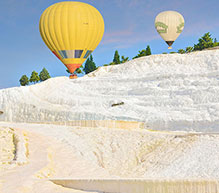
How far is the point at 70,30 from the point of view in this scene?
26875mm

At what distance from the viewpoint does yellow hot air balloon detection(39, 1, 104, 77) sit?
88.3 ft

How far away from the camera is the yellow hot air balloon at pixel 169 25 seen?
3525 cm

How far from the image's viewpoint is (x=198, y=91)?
18.8m

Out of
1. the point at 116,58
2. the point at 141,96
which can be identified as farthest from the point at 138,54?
the point at 141,96

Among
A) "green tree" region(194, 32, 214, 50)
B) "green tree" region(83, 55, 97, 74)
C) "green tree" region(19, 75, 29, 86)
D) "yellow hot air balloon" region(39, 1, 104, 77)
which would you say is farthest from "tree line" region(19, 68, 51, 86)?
"yellow hot air balloon" region(39, 1, 104, 77)

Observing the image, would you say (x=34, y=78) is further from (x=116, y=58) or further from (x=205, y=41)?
(x=205, y=41)

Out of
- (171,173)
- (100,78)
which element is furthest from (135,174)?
(100,78)

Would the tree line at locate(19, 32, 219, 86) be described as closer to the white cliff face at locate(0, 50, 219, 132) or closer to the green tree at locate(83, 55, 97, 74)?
the green tree at locate(83, 55, 97, 74)

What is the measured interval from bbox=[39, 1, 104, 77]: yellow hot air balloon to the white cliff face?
3.49 meters

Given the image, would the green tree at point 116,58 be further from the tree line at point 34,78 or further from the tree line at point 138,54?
the tree line at point 34,78

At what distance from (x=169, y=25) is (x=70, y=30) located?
12669 millimetres

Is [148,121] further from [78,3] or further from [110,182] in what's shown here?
[78,3]

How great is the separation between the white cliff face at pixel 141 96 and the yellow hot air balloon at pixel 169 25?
11.7 metres

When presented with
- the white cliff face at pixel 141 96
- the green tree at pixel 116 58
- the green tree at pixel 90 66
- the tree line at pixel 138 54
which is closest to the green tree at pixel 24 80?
the tree line at pixel 138 54
